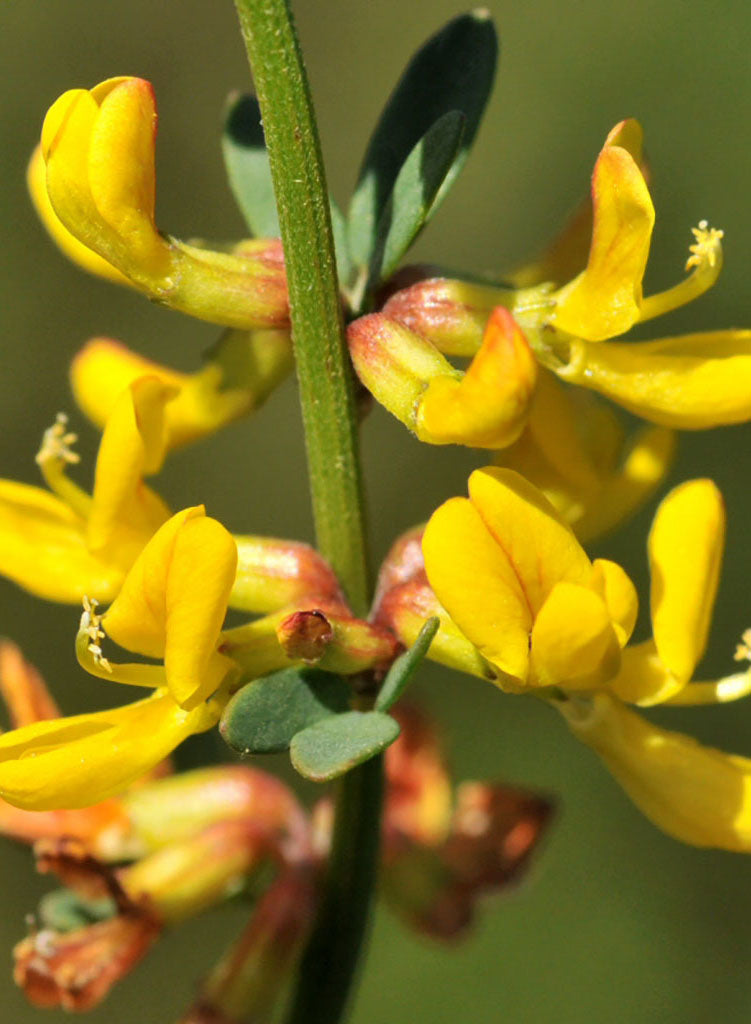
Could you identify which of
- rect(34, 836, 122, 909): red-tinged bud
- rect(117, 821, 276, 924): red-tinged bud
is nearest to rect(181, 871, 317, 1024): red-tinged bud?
rect(117, 821, 276, 924): red-tinged bud

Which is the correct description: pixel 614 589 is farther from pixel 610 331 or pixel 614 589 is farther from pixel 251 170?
pixel 251 170

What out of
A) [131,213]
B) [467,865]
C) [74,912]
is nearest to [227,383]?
[131,213]

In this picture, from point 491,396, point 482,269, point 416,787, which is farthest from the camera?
point 482,269

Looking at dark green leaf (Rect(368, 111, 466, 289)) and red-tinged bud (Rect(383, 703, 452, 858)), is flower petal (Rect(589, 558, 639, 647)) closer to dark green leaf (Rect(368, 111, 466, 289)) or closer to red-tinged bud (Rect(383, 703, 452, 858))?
dark green leaf (Rect(368, 111, 466, 289))

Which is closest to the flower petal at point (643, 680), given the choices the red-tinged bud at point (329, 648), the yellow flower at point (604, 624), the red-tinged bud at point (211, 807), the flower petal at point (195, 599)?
the yellow flower at point (604, 624)

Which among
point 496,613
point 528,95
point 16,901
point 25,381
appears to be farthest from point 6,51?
point 496,613

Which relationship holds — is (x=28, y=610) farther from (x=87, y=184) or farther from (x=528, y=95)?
(x=87, y=184)

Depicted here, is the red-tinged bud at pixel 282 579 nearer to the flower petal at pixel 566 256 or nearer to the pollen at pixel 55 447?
the pollen at pixel 55 447
